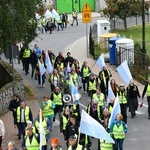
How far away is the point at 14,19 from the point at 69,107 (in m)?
5.64

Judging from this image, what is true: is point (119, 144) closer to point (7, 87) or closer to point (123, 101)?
point (123, 101)

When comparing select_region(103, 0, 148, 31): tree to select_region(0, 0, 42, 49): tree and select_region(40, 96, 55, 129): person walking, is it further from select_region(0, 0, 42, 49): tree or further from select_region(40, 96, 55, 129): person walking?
select_region(40, 96, 55, 129): person walking

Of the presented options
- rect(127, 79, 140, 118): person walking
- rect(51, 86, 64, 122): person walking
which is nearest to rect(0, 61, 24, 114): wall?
rect(51, 86, 64, 122): person walking

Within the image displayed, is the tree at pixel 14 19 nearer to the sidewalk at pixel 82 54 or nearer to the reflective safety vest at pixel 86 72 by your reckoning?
the reflective safety vest at pixel 86 72

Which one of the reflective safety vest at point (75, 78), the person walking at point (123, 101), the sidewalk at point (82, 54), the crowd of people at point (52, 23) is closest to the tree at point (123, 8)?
the sidewalk at point (82, 54)

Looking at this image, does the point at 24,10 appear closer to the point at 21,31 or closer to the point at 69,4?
the point at 21,31

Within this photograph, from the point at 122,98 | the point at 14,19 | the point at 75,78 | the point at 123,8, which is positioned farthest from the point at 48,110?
the point at 123,8

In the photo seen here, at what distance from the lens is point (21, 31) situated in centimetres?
2245

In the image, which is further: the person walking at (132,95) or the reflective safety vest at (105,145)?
the person walking at (132,95)

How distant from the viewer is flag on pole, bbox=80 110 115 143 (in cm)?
1412

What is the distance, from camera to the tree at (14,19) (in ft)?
71.4

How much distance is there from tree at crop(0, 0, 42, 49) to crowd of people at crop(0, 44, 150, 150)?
94.4 inches

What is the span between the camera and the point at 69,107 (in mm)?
18078

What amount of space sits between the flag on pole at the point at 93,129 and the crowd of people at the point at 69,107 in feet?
1.27
